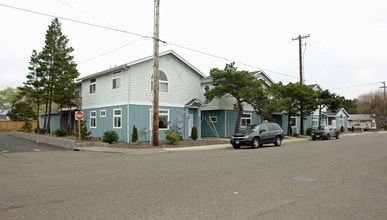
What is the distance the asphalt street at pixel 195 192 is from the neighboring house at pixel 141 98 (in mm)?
12072

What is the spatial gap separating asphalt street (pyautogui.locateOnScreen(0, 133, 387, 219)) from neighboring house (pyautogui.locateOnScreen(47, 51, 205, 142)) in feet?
39.6

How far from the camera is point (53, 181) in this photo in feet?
28.7

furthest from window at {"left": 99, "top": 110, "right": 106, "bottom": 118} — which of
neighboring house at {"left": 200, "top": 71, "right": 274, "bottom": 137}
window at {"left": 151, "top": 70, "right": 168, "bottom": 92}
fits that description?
neighboring house at {"left": 200, "top": 71, "right": 274, "bottom": 137}

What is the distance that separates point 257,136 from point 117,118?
35.1 ft

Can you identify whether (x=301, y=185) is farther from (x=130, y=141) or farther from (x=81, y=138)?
(x=81, y=138)

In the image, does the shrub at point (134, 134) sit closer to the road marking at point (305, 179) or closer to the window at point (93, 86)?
the window at point (93, 86)

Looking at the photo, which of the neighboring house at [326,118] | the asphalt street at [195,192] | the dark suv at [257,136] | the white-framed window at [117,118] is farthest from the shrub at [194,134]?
the neighboring house at [326,118]

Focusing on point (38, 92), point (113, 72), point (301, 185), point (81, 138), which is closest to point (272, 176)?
→ point (301, 185)

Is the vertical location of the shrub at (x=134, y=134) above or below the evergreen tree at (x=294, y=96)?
below

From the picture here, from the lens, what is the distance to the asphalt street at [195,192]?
18.4ft

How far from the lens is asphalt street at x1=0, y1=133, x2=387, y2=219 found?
561 centimetres

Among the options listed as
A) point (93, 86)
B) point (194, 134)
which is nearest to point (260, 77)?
point (194, 134)

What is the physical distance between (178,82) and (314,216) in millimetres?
21766

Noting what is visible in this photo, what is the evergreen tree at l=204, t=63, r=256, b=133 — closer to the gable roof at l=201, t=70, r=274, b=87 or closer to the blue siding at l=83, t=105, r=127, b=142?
the gable roof at l=201, t=70, r=274, b=87
